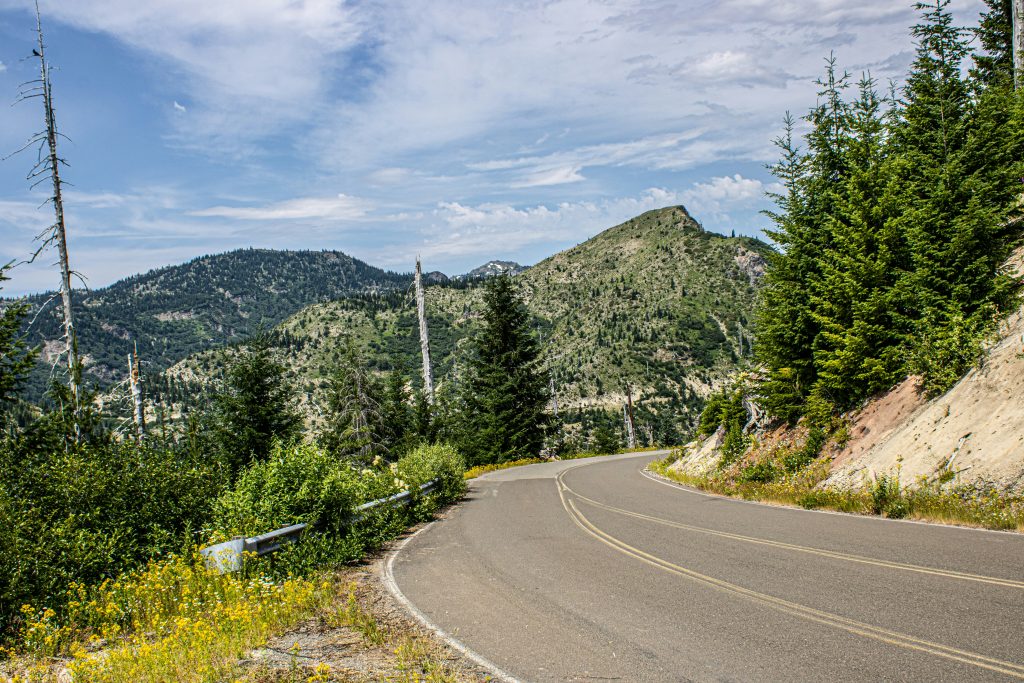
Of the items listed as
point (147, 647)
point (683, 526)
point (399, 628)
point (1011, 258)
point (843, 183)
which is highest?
point (843, 183)

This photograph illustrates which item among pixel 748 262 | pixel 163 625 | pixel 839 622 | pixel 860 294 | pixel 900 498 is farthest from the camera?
pixel 748 262

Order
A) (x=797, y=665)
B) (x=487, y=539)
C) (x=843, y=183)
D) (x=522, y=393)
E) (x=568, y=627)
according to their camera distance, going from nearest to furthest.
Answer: (x=797, y=665) < (x=568, y=627) < (x=487, y=539) < (x=843, y=183) < (x=522, y=393)

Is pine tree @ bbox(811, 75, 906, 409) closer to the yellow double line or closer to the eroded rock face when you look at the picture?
the yellow double line

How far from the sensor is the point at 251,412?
29.4 meters

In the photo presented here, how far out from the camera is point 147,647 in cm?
555

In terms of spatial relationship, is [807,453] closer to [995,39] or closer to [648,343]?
[995,39]

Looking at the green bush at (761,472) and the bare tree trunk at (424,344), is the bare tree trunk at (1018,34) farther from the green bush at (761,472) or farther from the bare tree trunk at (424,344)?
the bare tree trunk at (424,344)

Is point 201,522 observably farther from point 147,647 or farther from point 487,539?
point 487,539

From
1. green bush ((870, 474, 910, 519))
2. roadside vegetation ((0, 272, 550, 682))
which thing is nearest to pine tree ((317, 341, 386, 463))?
roadside vegetation ((0, 272, 550, 682))

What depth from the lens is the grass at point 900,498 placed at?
10.1 metres

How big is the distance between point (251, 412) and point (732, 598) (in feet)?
87.1

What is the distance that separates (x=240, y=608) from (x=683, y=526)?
28.4 feet

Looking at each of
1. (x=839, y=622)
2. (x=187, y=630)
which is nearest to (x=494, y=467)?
(x=187, y=630)

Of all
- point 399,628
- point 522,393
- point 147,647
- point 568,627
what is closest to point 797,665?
point 568,627
